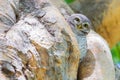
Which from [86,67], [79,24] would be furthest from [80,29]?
[86,67]

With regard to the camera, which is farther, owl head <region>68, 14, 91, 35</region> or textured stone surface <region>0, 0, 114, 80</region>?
owl head <region>68, 14, 91, 35</region>

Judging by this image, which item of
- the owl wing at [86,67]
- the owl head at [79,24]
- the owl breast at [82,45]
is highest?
the owl head at [79,24]

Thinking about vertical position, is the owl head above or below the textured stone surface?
above

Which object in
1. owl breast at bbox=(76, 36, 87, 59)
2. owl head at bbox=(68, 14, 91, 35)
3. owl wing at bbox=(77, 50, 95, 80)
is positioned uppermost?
owl head at bbox=(68, 14, 91, 35)

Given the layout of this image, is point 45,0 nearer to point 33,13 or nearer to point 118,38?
point 33,13

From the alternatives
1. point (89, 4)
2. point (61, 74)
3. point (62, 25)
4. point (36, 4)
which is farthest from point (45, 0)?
point (89, 4)

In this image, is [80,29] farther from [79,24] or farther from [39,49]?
[39,49]

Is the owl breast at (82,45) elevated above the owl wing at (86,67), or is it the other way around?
the owl breast at (82,45)

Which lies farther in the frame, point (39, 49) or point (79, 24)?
point (79, 24)
